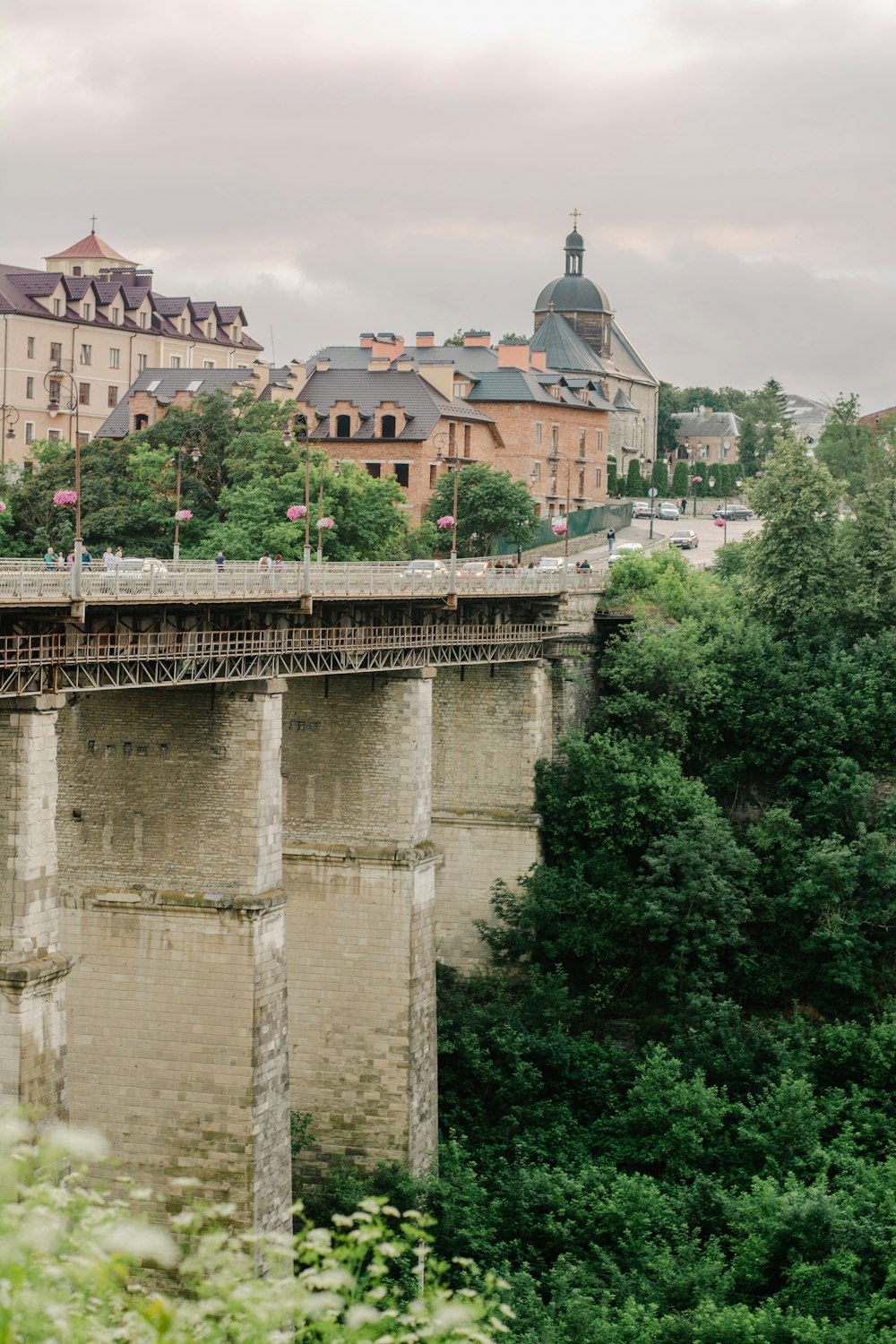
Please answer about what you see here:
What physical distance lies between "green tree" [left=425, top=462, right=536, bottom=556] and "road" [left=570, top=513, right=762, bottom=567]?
143 inches

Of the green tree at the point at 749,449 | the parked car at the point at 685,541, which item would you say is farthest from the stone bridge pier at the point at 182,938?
the green tree at the point at 749,449

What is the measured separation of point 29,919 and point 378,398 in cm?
6093

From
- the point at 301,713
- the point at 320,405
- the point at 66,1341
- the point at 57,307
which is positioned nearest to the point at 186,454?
the point at 320,405

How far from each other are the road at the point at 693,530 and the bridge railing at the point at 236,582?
3231 centimetres

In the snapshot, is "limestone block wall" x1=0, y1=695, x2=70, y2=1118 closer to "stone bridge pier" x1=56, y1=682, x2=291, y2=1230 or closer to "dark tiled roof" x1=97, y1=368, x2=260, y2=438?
"stone bridge pier" x1=56, y1=682, x2=291, y2=1230

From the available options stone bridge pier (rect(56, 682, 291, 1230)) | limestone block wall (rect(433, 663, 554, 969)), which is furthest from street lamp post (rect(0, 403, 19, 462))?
stone bridge pier (rect(56, 682, 291, 1230))

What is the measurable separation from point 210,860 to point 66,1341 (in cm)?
2446

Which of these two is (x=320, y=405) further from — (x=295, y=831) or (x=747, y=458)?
(x=747, y=458)

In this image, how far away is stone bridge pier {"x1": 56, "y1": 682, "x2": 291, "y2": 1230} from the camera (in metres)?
33.3

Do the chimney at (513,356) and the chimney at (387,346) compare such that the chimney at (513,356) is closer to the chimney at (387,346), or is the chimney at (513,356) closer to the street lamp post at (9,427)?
the chimney at (387,346)

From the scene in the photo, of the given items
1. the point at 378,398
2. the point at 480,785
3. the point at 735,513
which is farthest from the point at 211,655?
the point at 735,513

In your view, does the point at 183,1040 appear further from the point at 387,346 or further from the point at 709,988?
the point at 387,346

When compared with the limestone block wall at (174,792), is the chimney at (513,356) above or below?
above

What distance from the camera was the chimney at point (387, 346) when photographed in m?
90.4
